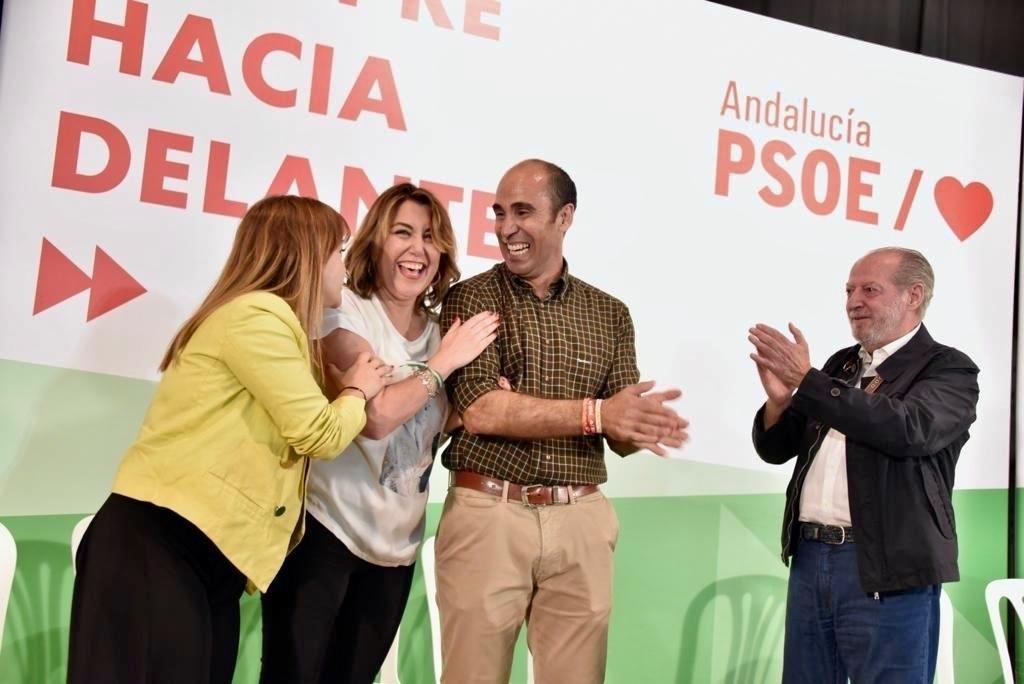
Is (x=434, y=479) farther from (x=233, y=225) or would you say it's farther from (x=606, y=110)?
(x=606, y=110)

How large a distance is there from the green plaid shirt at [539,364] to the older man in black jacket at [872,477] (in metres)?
0.59

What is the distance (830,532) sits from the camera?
9.61ft

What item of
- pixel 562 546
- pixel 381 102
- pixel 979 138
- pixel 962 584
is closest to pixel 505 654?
pixel 562 546

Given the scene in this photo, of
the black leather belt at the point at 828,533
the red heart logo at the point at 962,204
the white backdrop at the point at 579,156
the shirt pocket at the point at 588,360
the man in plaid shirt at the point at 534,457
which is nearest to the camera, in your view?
the man in plaid shirt at the point at 534,457

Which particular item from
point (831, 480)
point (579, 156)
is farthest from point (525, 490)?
point (579, 156)

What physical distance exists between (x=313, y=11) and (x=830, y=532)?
→ 2399 millimetres

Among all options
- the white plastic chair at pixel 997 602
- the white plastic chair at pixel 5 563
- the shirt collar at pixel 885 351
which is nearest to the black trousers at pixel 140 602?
the white plastic chair at pixel 5 563

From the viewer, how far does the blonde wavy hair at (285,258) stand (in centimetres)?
218

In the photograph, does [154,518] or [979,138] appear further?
[979,138]

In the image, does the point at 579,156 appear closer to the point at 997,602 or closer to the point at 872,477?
the point at 872,477

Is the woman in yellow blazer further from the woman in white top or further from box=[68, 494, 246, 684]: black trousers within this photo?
the woman in white top

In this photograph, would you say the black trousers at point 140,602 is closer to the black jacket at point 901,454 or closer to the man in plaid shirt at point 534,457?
the man in plaid shirt at point 534,457

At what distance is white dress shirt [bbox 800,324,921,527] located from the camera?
9.70ft

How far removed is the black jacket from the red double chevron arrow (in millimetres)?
2110
